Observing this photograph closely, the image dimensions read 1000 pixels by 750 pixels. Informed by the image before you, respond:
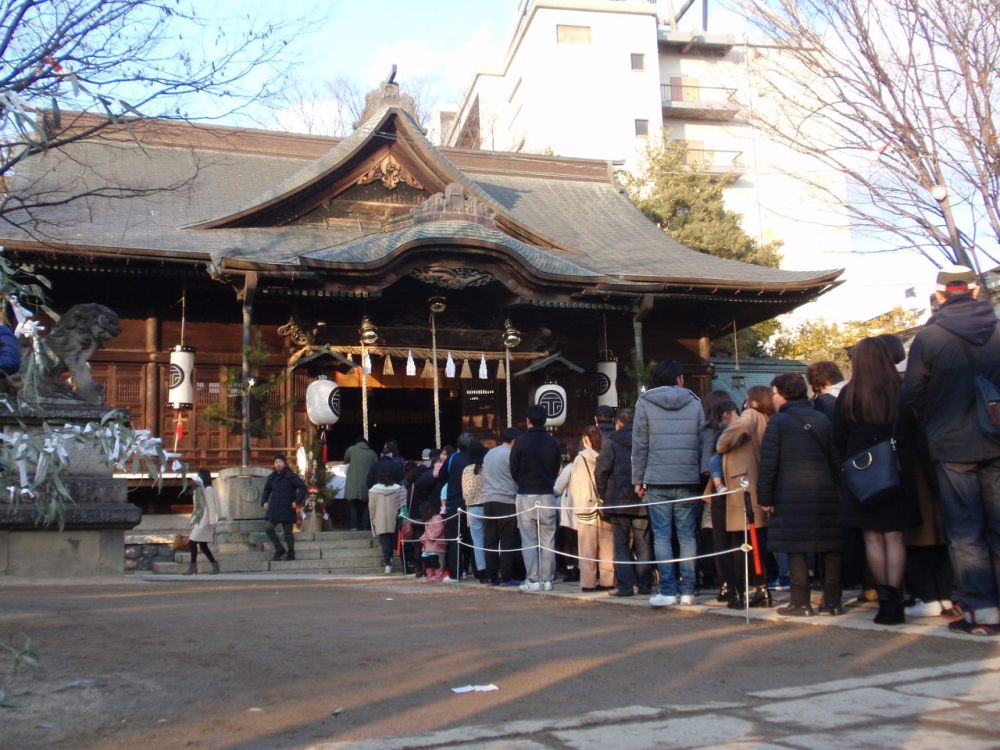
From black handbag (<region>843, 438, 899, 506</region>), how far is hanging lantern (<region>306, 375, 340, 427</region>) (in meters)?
11.1

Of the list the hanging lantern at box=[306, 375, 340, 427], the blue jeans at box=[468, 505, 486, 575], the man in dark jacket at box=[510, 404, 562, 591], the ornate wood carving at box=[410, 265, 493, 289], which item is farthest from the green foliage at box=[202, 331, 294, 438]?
the man in dark jacket at box=[510, 404, 562, 591]

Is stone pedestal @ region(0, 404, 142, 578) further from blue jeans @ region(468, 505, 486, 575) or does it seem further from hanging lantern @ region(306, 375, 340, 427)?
hanging lantern @ region(306, 375, 340, 427)

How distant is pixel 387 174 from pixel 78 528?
10683 millimetres

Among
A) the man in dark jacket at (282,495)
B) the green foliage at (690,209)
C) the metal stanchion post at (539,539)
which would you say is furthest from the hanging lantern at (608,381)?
the green foliage at (690,209)

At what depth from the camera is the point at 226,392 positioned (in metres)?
17.0

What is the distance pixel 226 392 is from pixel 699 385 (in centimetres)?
936

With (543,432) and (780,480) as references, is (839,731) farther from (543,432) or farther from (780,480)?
(543,432)

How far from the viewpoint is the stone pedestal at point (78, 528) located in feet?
31.6

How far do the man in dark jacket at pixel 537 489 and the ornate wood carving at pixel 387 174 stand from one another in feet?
34.4

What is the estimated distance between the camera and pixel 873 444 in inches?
228

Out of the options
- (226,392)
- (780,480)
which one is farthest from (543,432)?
(226,392)

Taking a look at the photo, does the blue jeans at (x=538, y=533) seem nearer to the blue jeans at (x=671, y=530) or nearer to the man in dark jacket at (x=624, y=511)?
the man in dark jacket at (x=624, y=511)

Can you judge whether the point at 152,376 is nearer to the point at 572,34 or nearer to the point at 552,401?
the point at 552,401

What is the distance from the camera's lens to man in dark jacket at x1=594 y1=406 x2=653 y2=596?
8.29 m
